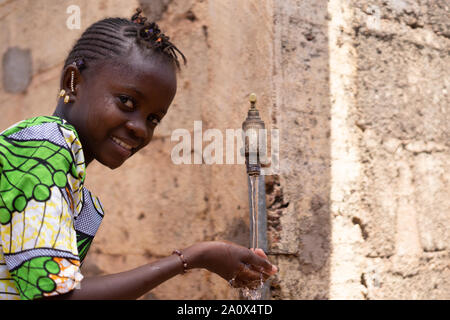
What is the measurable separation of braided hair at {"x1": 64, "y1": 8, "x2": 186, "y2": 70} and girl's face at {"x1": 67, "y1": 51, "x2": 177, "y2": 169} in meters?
0.03

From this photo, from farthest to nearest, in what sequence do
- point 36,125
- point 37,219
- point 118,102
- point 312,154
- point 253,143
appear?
point 312,154 < point 253,143 < point 118,102 < point 36,125 < point 37,219

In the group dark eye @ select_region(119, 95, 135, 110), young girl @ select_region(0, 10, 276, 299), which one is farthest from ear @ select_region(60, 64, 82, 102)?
dark eye @ select_region(119, 95, 135, 110)

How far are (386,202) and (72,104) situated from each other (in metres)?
1.78

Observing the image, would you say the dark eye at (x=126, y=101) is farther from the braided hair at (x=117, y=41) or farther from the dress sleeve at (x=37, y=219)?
the dress sleeve at (x=37, y=219)

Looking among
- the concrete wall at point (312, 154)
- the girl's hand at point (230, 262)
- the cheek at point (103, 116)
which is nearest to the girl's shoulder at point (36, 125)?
the cheek at point (103, 116)

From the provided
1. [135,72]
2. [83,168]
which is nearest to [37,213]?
[83,168]

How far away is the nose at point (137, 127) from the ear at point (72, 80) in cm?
16

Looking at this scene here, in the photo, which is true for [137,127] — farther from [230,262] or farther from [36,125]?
[230,262]

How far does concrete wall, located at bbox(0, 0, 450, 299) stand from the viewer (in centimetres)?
216

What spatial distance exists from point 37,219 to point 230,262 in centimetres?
46

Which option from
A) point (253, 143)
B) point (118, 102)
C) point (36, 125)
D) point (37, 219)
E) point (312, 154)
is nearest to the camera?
point (37, 219)

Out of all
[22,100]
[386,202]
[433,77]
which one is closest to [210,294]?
[386,202]

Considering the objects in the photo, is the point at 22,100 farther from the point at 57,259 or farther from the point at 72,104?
the point at 57,259

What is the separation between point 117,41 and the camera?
118cm
